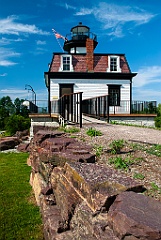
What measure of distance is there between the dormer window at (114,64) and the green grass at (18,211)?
48.9 ft

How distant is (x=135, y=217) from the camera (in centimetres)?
198

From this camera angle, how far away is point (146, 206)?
7.23 feet

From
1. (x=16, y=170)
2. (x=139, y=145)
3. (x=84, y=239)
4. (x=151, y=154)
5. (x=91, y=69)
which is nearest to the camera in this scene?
(x=84, y=239)

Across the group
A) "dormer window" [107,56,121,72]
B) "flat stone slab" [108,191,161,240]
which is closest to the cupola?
"dormer window" [107,56,121,72]

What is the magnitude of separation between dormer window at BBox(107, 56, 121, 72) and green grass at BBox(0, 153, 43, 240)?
14906 millimetres

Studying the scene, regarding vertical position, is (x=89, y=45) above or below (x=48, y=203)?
above

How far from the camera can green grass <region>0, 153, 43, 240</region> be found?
4023 mm

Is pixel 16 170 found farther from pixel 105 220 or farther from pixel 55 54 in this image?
pixel 55 54

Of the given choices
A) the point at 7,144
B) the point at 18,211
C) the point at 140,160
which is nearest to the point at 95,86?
the point at 7,144

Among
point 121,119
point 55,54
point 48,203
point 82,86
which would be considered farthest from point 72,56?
point 48,203

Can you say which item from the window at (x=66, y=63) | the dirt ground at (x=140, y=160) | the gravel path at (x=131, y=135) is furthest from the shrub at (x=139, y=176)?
the window at (x=66, y=63)

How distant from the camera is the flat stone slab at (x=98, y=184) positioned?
7.96 ft

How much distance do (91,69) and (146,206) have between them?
1855 centimetres

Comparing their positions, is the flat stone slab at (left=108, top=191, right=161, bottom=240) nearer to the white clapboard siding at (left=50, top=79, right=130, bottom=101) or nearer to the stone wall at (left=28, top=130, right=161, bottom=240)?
the stone wall at (left=28, top=130, right=161, bottom=240)
